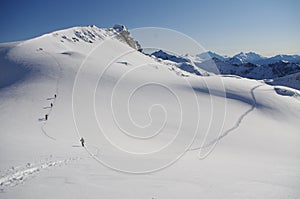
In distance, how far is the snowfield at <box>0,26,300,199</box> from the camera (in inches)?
397

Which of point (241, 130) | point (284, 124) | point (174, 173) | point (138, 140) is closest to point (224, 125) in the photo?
point (241, 130)

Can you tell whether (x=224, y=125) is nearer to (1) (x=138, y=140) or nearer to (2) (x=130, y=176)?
(1) (x=138, y=140)

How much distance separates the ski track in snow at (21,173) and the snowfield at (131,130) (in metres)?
0.04

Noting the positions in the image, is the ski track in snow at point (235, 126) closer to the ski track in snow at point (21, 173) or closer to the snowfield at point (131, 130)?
the snowfield at point (131, 130)

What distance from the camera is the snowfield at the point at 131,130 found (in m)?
10.1

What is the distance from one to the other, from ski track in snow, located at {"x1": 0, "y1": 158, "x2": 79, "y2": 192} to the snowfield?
36mm

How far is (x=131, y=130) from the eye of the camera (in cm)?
2583

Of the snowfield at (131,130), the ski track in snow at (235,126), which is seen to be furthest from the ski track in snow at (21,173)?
the ski track in snow at (235,126)

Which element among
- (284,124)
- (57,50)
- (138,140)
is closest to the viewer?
(138,140)

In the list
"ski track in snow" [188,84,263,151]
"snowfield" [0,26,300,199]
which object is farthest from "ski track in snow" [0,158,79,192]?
"ski track in snow" [188,84,263,151]

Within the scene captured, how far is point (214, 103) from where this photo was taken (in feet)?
132

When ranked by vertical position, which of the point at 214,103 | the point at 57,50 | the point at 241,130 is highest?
the point at 57,50

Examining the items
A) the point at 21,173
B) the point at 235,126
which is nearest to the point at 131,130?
the point at 235,126

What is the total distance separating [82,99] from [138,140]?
467 inches
